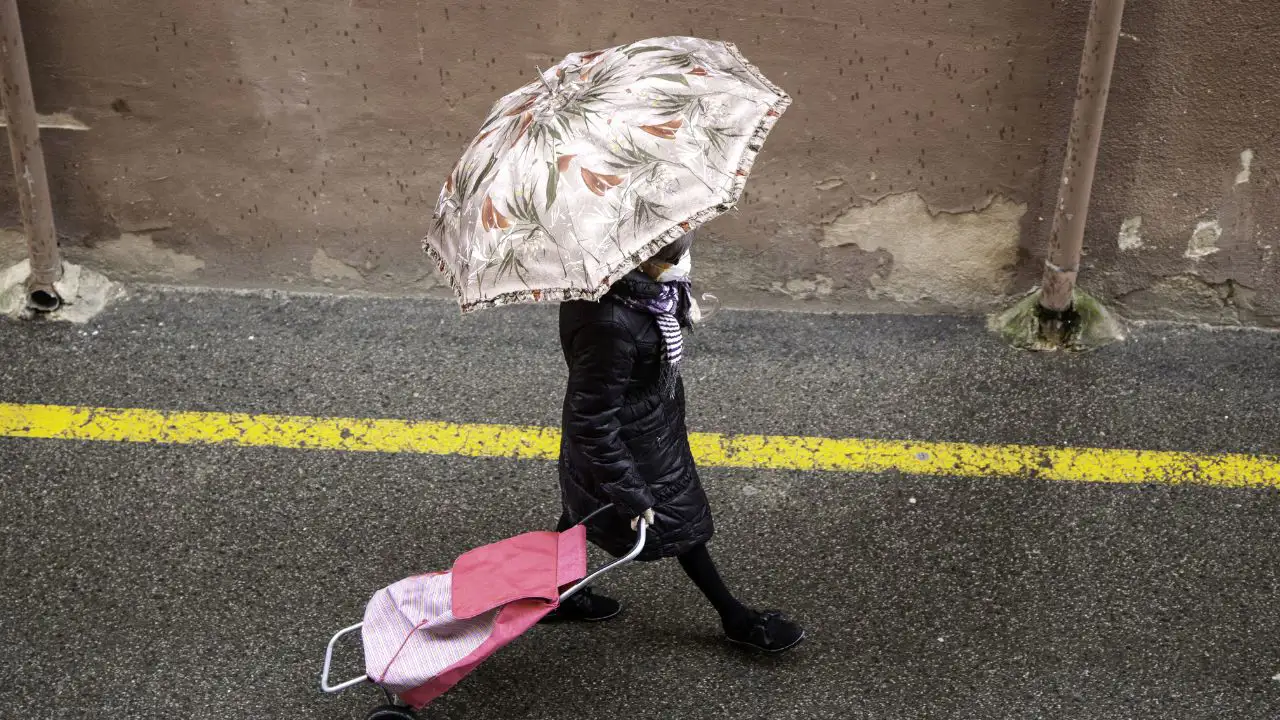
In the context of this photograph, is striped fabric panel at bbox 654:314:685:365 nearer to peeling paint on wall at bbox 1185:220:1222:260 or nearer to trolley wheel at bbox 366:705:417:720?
trolley wheel at bbox 366:705:417:720

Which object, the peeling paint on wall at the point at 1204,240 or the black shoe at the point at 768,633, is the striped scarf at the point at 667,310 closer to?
the black shoe at the point at 768,633

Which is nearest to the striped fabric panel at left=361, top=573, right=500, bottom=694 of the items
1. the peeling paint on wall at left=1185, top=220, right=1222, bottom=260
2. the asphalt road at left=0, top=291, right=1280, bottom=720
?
the asphalt road at left=0, top=291, right=1280, bottom=720

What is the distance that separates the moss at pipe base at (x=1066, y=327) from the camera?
427 centimetres

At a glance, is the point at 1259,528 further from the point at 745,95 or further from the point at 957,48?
the point at 745,95

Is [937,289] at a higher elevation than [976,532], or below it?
higher

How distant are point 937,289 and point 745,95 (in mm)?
2123

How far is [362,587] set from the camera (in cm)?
338

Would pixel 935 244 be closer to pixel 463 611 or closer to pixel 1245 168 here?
pixel 1245 168

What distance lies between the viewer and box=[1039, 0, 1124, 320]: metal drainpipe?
3.83 metres

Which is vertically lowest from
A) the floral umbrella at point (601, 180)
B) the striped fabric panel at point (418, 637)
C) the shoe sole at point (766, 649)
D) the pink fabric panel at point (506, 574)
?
the shoe sole at point (766, 649)

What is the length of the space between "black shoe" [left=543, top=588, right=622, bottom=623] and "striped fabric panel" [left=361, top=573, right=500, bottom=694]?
1.82 feet

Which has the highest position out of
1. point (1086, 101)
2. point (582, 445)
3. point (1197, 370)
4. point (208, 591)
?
point (1086, 101)

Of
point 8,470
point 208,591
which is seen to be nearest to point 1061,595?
point 208,591

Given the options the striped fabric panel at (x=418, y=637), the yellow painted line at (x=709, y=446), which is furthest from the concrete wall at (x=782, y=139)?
the striped fabric panel at (x=418, y=637)
